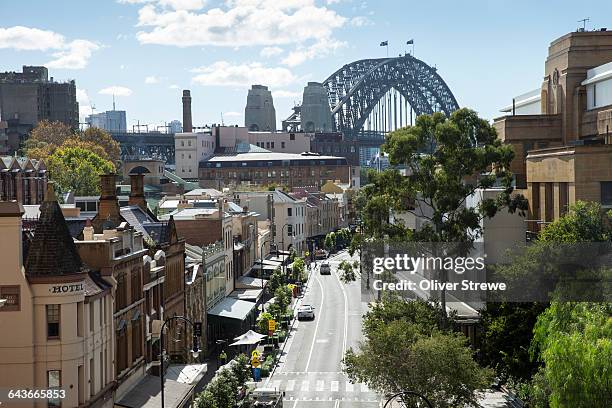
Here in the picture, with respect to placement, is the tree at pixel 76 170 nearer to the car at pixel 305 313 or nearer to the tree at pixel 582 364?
the car at pixel 305 313

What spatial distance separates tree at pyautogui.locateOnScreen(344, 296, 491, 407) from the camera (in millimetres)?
49000

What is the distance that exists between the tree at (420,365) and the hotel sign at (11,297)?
1790cm

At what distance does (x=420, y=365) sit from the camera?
1938 inches

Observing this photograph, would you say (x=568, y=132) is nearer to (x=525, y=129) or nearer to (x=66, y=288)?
(x=525, y=129)

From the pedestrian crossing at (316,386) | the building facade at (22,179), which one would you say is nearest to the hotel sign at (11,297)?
the pedestrian crossing at (316,386)

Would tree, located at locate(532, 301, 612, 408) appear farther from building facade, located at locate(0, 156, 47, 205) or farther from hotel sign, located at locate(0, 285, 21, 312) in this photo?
building facade, located at locate(0, 156, 47, 205)

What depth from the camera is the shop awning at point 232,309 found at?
79.9 meters

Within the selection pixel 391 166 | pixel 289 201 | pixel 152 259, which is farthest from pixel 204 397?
pixel 289 201

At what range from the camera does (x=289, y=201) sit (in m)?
164

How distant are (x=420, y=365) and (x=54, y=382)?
55.1 ft

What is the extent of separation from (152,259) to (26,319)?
708 inches

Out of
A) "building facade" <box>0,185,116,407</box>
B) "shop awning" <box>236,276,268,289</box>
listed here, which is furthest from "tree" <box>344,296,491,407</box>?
"shop awning" <box>236,276,268,289</box>

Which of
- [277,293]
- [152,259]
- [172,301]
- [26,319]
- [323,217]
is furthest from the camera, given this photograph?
[323,217]

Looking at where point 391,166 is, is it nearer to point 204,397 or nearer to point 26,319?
point 204,397
